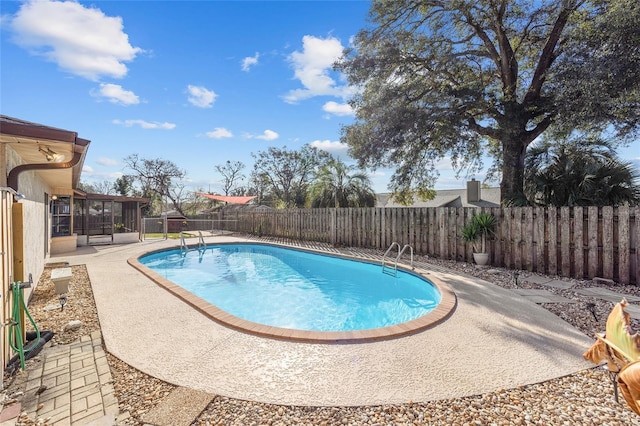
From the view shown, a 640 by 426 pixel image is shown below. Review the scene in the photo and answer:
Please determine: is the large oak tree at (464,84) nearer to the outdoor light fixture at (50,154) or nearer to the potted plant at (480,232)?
the potted plant at (480,232)

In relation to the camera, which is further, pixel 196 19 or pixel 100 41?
pixel 196 19

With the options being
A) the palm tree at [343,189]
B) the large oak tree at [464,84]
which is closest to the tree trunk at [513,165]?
the large oak tree at [464,84]

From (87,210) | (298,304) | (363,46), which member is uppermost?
(363,46)

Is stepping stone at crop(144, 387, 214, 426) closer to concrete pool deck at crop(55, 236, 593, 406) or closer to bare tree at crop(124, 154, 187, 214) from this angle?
concrete pool deck at crop(55, 236, 593, 406)

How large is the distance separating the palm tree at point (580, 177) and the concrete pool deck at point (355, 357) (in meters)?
4.45

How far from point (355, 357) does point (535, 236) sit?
6.17 meters

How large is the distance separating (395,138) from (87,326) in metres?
9.38

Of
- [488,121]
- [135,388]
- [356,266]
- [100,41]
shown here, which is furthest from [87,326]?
[488,121]

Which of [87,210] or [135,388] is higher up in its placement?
[87,210]

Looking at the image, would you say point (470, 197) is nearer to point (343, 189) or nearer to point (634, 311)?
point (343, 189)

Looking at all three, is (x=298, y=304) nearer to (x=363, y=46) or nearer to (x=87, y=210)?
(x=363, y=46)

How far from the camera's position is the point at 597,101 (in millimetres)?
→ 6469

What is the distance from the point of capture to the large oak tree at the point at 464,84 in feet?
26.3

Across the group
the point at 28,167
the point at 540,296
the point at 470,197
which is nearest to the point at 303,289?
the point at 540,296
